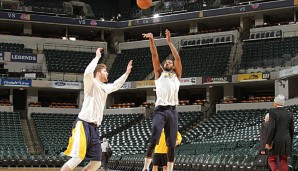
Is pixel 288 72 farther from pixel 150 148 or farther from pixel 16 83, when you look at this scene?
pixel 150 148

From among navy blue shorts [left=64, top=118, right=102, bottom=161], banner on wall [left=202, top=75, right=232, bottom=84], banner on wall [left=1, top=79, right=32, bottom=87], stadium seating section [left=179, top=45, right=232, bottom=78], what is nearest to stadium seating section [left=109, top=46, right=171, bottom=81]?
stadium seating section [left=179, top=45, right=232, bottom=78]

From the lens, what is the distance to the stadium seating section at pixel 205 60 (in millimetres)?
34312

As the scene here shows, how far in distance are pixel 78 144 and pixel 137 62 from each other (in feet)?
105

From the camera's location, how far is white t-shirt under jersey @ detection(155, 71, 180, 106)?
7902mm

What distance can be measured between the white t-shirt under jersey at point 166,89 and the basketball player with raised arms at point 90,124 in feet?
2.76

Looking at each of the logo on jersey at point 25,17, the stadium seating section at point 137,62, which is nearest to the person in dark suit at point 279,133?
the stadium seating section at point 137,62

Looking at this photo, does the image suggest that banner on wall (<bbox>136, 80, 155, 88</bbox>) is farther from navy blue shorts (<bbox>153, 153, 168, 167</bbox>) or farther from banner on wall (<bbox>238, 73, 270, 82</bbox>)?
navy blue shorts (<bbox>153, 153, 168, 167</bbox>)

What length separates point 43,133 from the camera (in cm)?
3325

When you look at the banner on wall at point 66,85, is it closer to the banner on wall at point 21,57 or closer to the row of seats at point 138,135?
the banner on wall at point 21,57

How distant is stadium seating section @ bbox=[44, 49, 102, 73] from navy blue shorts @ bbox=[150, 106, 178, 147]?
3109cm

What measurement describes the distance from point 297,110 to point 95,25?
21096 millimetres

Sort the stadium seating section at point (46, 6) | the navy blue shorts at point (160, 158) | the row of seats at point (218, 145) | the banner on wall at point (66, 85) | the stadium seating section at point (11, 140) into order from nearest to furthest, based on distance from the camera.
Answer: the navy blue shorts at point (160, 158) → the row of seats at point (218, 145) → the stadium seating section at point (11, 140) → the banner on wall at point (66, 85) → the stadium seating section at point (46, 6)

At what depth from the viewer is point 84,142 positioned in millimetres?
7055

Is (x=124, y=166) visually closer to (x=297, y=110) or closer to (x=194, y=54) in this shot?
(x=297, y=110)
